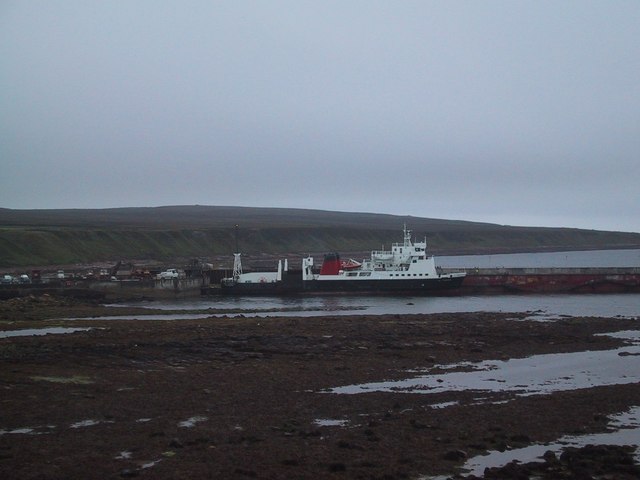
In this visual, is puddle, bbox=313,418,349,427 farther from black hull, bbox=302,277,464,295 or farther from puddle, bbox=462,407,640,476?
black hull, bbox=302,277,464,295

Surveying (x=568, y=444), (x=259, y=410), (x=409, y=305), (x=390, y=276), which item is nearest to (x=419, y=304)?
(x=409, y=305)

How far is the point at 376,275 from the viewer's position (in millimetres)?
59281

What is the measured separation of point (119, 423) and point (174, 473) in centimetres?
369

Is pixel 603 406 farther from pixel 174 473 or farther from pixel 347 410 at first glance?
pixel 174 473

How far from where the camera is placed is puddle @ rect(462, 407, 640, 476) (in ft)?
43.9

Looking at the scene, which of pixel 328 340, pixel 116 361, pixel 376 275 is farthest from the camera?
pixel 376 275

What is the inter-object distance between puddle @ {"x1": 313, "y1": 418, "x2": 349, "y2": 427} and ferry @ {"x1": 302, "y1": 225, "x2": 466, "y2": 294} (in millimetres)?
42660

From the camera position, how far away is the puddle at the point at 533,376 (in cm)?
2030

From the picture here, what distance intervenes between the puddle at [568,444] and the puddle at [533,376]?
11.5 feet

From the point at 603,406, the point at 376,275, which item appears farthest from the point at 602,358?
the point at 376,275

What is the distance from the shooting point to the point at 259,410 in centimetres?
1712

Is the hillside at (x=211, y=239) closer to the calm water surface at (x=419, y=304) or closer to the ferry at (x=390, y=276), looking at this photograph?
the calm water surface at (x=419, y=304)

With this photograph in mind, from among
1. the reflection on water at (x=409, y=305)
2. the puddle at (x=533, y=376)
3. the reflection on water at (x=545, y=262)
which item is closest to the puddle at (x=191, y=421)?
the puddle at (x=533, y=376)

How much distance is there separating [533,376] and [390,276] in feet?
120
